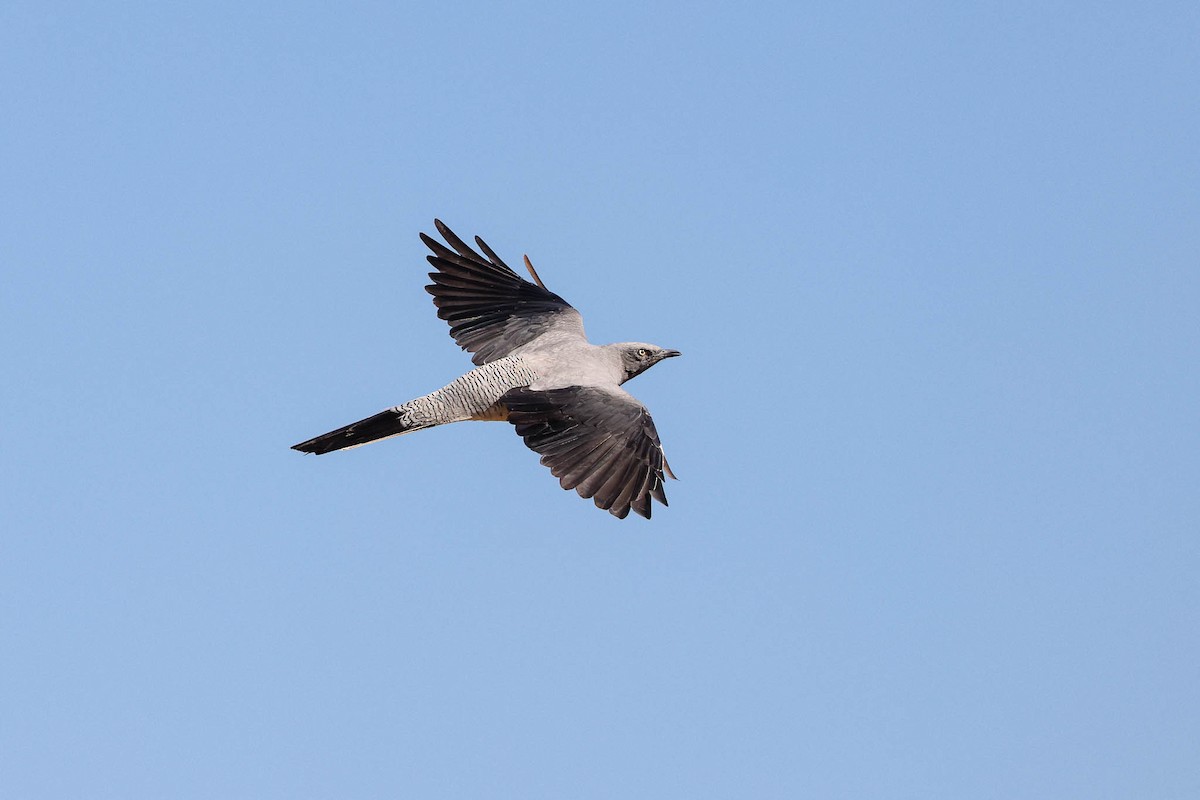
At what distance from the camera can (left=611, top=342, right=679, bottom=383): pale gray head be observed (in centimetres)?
1870

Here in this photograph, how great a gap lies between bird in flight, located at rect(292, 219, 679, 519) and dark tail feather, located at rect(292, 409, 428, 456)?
0.01 m

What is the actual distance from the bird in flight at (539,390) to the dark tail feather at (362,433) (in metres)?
0.01

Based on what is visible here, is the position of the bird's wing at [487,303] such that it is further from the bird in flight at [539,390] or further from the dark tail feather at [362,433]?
the dark tail feather at [362,433]

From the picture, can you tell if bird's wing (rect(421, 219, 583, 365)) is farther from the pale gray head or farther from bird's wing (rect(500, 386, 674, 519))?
bird's wing (rect(500, 386, 674, 519))

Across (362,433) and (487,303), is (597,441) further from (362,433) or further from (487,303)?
(487,303)

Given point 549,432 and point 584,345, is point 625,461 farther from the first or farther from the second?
point 584,345

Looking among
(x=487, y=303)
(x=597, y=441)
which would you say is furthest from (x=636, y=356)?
(x=597, y=441)

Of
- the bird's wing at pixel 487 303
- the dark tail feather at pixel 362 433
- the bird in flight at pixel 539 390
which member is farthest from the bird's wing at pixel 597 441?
the bird's wing at pixel 487 303

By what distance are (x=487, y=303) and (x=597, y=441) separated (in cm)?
460

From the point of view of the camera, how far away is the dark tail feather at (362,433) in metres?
16.6

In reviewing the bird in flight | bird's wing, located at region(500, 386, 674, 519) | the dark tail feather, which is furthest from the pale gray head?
the dark tail feather

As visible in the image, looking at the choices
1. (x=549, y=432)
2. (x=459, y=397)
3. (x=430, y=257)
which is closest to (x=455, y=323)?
(x=430, y=257)

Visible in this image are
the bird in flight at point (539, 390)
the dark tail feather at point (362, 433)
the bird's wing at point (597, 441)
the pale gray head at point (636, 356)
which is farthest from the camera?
the pale gray head at point (636, 356)

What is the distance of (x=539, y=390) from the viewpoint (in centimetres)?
1661
